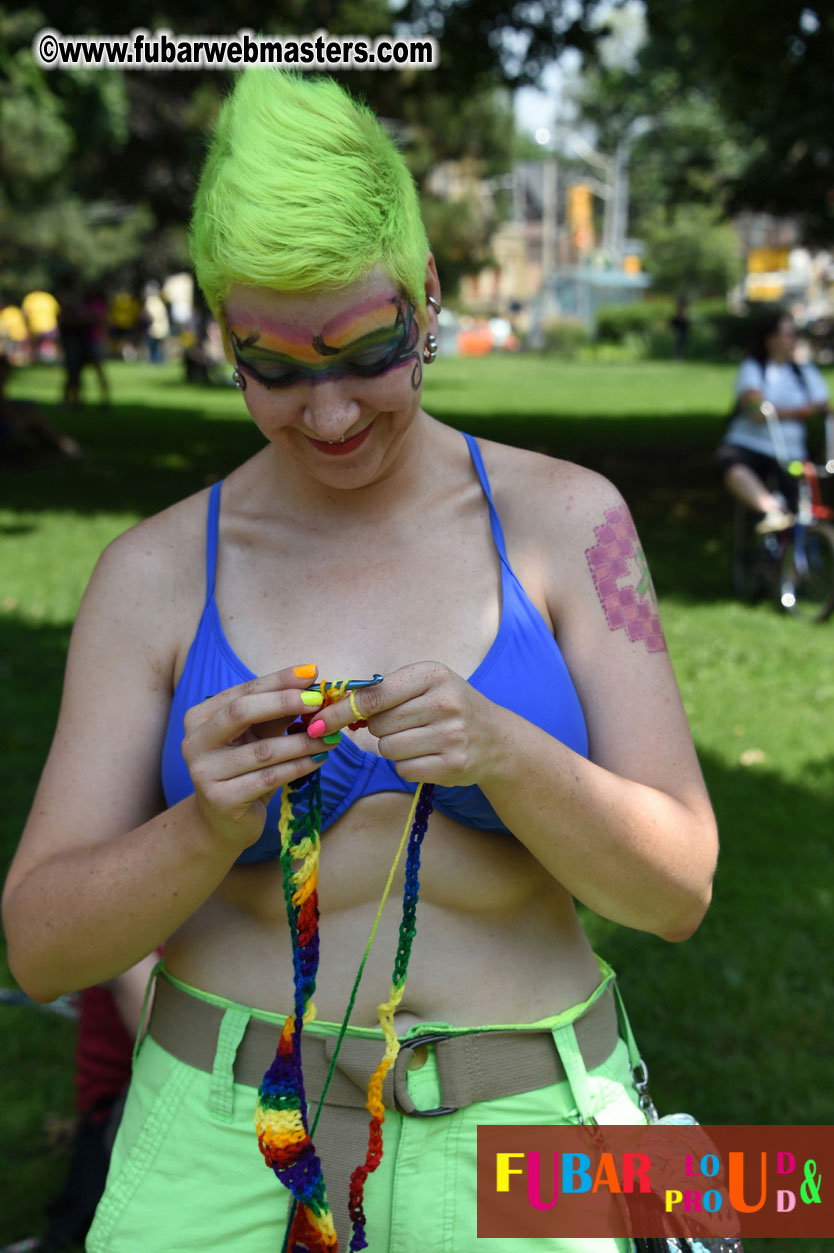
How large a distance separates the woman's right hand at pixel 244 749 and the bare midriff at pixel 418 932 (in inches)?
9.4

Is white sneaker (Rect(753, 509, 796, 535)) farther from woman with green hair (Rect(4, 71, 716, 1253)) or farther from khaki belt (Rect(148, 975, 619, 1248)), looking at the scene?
khaki belt (Rect(148, 975, 619, 1248))

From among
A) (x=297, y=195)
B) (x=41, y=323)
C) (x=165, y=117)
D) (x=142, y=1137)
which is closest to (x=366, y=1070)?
(x=142, y=1137)

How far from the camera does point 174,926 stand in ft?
5.68

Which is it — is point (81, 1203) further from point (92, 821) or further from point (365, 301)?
point (365, 301)

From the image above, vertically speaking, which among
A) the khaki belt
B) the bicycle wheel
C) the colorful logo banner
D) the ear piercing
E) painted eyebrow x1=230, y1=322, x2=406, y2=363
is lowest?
the bicycle wheel

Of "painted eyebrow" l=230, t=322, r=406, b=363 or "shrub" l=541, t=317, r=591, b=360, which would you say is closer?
"painted eyebrow" l=230, t=322, r=406, b=363

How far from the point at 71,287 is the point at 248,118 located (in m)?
20.2

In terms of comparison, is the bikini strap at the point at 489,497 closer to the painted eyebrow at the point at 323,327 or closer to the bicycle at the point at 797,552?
the painted eyebrow at the point at 323,327

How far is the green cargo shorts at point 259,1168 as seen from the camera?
1.72m

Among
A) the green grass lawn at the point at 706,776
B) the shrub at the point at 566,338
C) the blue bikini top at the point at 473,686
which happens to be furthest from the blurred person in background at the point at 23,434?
the shrub at the point at 566,338

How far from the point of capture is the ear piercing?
187 cm

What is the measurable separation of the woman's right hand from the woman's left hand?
0.14 ft

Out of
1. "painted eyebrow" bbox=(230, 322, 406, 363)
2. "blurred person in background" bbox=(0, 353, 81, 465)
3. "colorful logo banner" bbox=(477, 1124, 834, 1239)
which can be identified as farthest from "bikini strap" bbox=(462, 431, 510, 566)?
"blurred person in background" bbox=(0, 353, 81, 465)

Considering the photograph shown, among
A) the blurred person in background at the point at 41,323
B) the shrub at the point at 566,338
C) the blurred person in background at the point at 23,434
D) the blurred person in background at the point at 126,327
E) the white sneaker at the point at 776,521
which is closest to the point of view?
the white sneaker at the point at 776,521
